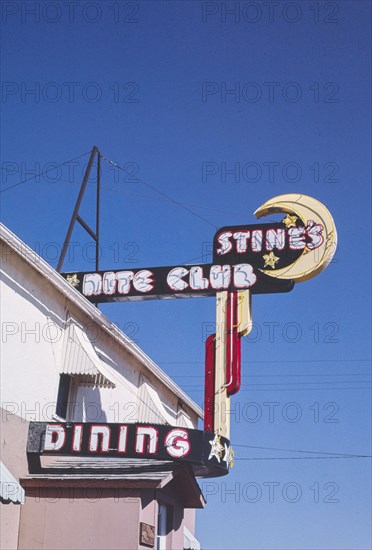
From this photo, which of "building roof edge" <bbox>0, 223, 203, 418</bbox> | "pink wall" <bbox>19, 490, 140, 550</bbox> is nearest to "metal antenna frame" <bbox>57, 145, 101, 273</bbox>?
"building roof edge" <bbox>0, 223, 203, 418</bbox>

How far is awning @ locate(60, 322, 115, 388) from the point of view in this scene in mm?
19031

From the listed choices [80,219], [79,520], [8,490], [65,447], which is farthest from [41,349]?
[80,219]

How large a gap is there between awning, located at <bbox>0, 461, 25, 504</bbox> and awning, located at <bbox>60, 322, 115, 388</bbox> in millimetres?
4633

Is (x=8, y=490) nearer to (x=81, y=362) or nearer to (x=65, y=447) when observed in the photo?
(x=65, y=447)

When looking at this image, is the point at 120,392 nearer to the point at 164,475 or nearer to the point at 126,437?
the point at 126,437

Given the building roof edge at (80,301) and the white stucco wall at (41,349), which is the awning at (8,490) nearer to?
the white stucco wall at (41,349)

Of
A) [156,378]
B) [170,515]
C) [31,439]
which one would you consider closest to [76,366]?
[31,439]

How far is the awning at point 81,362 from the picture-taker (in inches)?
749

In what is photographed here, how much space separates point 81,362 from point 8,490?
206 inches

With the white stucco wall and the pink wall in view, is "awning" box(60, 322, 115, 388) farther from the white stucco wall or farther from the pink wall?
the pink wall

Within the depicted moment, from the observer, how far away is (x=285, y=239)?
77.0 ft

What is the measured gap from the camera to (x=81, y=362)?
19125 mm

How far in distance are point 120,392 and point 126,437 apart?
5.66 m

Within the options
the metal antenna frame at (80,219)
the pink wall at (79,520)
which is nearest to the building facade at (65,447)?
the pink wall at (79,520)
